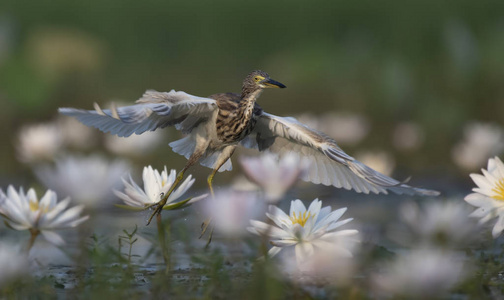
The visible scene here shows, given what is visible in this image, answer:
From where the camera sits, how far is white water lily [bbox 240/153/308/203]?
7.39 ft

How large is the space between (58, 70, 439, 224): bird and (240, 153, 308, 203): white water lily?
1.06 metres

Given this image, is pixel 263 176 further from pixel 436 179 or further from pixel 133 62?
pixel 133 62

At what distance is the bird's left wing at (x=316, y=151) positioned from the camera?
3393 millimetres

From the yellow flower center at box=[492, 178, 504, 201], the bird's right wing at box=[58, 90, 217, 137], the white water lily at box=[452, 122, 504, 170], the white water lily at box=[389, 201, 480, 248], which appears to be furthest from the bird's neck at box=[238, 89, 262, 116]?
the white water lily at box=[452, 122, 504, 170]

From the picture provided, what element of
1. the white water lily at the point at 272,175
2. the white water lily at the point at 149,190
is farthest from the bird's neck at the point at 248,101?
the white water lily at the point at 272,175

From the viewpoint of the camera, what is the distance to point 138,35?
36.7ft

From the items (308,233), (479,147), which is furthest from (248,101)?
(479,147)

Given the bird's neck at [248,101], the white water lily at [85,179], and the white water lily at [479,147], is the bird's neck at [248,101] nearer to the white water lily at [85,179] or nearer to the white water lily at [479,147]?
the white water lily at [85,179]

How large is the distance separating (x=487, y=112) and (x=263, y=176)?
6.12 metres

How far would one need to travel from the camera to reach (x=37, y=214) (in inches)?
105

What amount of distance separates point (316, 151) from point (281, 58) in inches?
253

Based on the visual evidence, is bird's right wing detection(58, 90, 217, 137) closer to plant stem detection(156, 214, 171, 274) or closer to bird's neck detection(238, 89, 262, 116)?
bird's neck detection(238, 89, 262, 116)

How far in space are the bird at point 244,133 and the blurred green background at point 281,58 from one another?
211 centimetres

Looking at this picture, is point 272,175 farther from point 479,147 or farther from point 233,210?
point 479,147
